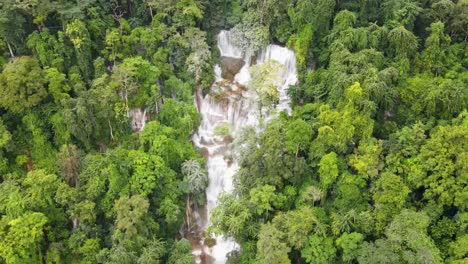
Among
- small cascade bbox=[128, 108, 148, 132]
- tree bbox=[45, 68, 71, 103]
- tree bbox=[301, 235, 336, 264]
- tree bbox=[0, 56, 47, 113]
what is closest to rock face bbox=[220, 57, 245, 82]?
small cascade bbox=[128, 108, 148, 132]

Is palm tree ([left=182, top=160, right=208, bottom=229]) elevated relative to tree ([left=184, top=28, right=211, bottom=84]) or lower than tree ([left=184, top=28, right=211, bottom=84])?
lower

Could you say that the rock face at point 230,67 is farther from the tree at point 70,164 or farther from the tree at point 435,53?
the tree at point 435,53

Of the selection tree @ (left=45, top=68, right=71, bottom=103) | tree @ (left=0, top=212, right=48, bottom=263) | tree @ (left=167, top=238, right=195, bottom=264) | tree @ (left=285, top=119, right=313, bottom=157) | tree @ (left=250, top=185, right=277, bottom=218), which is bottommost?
tree @ (left=167, top=238, right=195, bottom=264)

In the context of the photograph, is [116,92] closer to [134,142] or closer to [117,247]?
[134,142]

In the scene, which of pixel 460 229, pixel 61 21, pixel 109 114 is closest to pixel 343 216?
pixel 460 229

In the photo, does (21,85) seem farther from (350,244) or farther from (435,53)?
(435,53)

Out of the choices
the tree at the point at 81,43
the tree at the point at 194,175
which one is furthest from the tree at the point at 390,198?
the tree at the point at 81,43

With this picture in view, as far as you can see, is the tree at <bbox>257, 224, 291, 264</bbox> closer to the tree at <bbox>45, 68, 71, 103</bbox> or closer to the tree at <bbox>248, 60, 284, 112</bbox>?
the tree at <bbox>248, 60, 284, 112</bbox>
